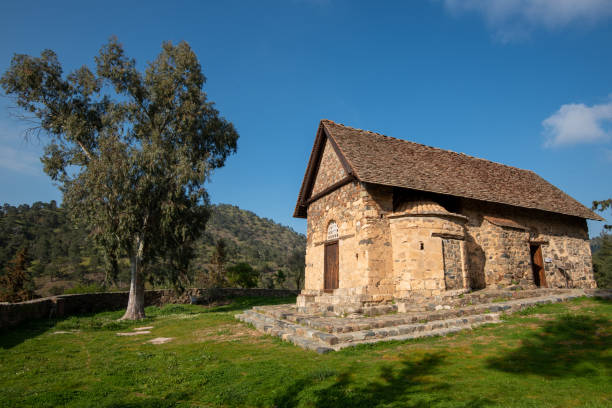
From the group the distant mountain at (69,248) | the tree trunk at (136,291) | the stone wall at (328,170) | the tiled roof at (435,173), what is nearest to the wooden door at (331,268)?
the stone wall at (328,170)

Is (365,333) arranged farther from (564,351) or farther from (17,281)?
(17,281)

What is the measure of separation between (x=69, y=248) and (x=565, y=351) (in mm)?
58449

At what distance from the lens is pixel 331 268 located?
15297 mm

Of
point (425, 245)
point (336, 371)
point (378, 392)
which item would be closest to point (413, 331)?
point (336, 371)

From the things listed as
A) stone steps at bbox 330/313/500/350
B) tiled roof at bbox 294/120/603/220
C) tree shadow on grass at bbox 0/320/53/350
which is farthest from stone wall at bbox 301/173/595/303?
tree shadow on grass at bbox 0/320/53/350

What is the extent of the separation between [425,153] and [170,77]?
1417cm

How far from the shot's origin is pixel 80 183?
1533cm

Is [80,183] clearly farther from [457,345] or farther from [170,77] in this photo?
[457,345]

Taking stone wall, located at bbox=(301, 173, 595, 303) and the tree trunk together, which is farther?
the tree trunk

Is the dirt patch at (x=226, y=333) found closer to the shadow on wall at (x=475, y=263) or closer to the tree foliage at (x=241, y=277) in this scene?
the shadow on wall at (x=475, y=263)

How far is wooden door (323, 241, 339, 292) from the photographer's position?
1496 centimetres

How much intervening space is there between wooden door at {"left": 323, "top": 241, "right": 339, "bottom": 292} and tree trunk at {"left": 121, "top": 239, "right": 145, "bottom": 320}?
362 inches

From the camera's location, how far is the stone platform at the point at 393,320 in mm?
8250

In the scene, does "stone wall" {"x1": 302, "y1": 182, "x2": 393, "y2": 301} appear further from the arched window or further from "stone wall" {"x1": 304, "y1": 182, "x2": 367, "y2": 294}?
the arched window
